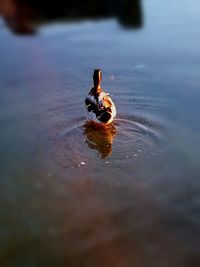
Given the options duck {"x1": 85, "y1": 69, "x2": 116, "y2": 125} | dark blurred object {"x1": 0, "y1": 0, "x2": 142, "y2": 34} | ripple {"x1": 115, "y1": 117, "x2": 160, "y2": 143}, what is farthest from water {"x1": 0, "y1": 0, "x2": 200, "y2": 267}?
dark blurred object {"x1": 0, "y1": 0, "x2": 142, "y2": 34}

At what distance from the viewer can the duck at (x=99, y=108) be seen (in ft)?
33.5

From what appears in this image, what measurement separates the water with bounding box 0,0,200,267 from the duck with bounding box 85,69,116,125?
0.27m

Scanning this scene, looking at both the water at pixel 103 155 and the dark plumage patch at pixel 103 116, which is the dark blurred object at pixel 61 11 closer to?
the water at pixel 103 155

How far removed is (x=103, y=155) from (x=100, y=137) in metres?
0.77

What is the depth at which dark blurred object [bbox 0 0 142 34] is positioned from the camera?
1698 centimetres

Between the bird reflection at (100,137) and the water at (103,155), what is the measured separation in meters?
0.02

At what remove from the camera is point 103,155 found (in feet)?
31.4

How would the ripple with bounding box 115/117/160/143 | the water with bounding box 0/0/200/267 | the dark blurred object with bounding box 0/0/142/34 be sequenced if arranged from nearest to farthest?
1. the water with bounding box 0/0/200/267
2. the ripple with bounding box 115/117/160/143
3. the dark blurred object with bounding box 0/0/142/34

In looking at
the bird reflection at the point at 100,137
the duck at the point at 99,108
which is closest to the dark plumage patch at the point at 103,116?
the duck at the point at 99,108

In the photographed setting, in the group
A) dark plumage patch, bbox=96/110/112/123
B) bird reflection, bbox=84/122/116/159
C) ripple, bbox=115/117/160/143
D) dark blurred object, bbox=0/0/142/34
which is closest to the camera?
bird reflection, bbox=84/122/116/159

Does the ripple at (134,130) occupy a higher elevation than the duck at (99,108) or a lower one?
lower

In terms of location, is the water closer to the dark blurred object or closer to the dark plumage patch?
the dark plumage patch

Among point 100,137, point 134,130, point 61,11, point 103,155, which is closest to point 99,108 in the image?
point 100,137

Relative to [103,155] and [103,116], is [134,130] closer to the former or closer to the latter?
[103,116]
